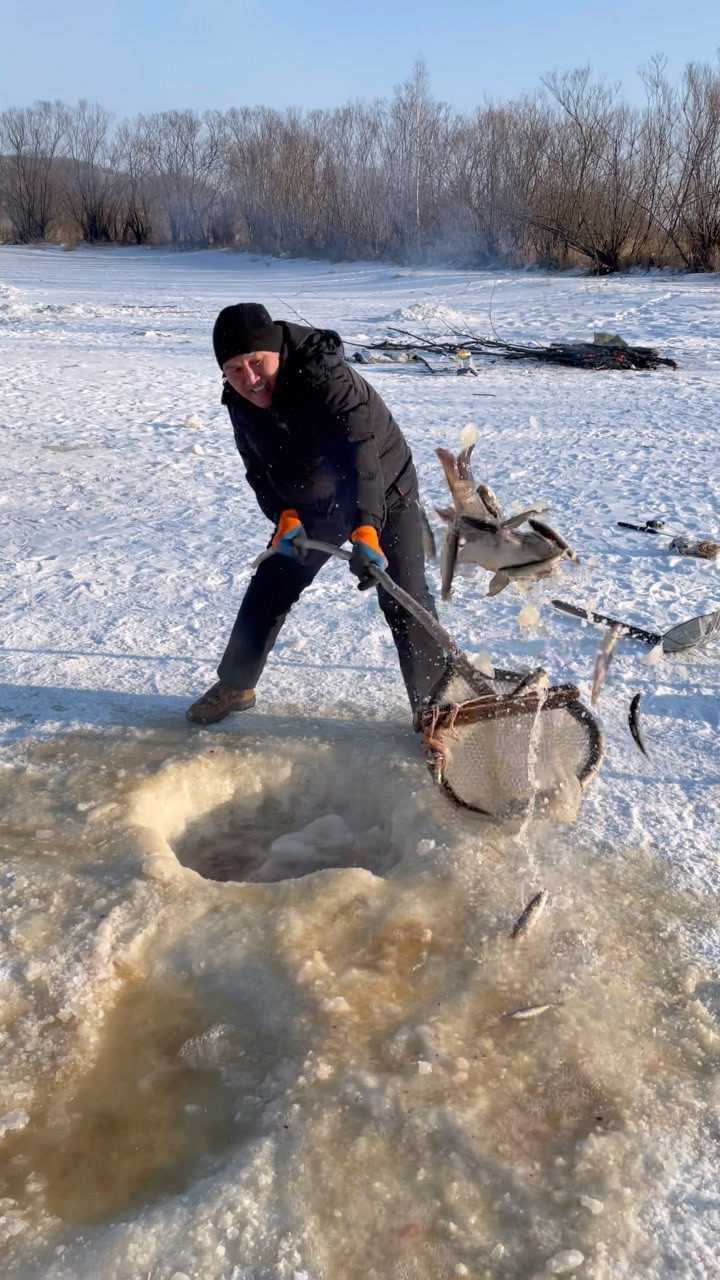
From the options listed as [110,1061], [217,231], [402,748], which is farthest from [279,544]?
[217,231]

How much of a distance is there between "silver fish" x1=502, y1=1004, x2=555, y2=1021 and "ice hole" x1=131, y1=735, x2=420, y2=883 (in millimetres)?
873

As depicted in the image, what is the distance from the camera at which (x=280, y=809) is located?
354 cm

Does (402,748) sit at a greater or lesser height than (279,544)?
lesser

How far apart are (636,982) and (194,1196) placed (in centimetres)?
120

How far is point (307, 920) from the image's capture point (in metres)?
2.76

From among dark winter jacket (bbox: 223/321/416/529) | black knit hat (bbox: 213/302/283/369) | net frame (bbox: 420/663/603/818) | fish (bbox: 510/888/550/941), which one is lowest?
fish (bbox: 510/888/550/941)

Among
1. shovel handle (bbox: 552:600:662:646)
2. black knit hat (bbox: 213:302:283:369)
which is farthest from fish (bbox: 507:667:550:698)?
black knit hat (bbox: 213:302:283:369)

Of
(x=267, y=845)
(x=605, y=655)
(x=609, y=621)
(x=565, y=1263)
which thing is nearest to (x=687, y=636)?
(x=609, y=621)

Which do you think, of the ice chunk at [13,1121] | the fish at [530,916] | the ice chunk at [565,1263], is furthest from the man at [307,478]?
the ice chunk at [565,1263]

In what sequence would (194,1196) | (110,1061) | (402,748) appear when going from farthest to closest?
(402,748)
(110,1061)
(194,1196)

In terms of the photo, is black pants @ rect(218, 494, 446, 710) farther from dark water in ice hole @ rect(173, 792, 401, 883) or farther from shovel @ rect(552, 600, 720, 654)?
shovel @ rect(552, 600, 720, 654)

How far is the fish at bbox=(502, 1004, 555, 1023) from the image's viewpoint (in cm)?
243

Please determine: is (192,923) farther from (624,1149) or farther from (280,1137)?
(624,1149)

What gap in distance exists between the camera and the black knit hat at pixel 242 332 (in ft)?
10.0
